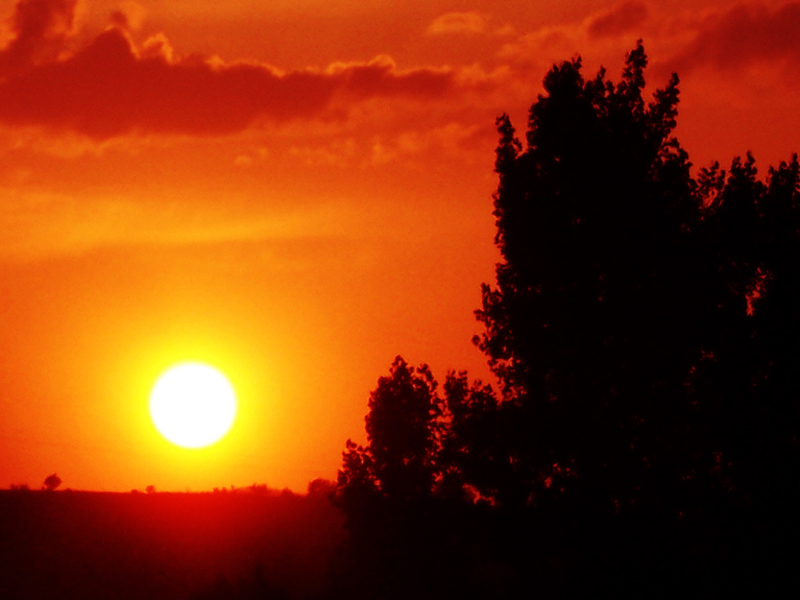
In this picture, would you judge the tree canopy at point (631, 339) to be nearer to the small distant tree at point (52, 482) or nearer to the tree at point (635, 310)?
the tree at point (635, 310)

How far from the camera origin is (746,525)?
23172mm

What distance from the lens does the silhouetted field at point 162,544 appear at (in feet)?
188

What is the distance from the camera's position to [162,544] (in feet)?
223

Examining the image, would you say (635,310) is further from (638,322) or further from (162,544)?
(162,544)

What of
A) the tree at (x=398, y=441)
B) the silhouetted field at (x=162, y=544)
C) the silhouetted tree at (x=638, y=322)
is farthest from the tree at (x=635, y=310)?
the silhouetted field at (x=162, y=544)

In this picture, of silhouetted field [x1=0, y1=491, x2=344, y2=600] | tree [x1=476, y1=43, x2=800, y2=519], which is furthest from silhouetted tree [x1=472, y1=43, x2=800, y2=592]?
silhouetted field [x1=0, y1=491, x2=344, y2=600]

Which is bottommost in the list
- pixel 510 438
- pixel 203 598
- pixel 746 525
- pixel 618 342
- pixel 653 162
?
pixel 203 598

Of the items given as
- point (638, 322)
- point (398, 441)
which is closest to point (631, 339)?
point (638, 322)

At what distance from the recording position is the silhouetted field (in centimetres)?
5716

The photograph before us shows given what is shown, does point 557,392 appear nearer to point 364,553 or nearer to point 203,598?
point 364,553

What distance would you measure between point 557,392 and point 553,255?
2.96 meters

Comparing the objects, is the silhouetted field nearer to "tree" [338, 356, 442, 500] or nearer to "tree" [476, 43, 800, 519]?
"tree" [338, 356, 442, 500]

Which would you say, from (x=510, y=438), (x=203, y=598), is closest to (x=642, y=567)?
(x=510, y=438)

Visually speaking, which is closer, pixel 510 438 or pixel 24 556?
pixel 510 438
